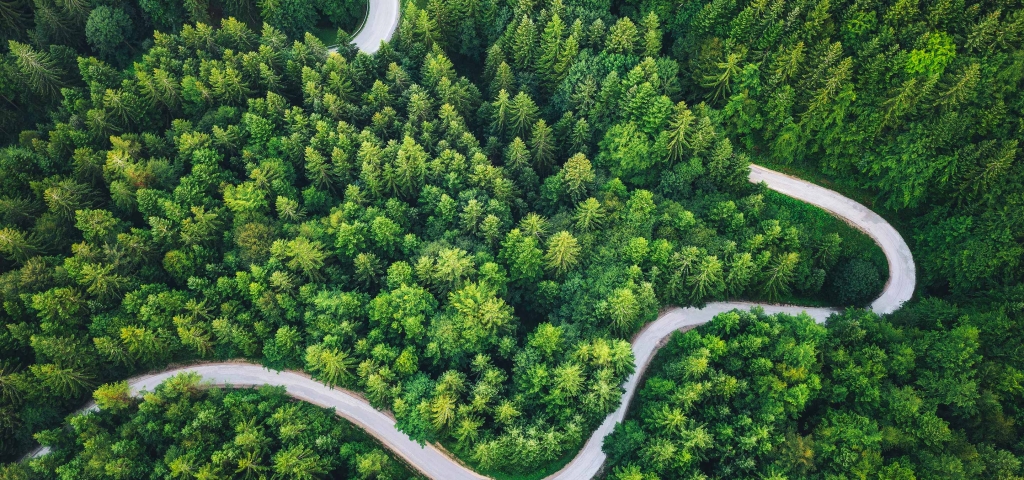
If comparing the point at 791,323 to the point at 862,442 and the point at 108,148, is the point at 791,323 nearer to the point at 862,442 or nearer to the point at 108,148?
the point at 862,442

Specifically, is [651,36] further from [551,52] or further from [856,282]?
[856,282]

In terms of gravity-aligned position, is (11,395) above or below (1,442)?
above

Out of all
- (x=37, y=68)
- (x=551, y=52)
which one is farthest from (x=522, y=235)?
(x=37, y=68)

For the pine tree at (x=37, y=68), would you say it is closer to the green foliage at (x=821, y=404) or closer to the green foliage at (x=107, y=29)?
the green foliage at (x=107, y=29)

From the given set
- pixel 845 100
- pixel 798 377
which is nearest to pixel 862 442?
pixel 798 377

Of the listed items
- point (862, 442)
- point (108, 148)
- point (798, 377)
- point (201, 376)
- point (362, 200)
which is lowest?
point (862, 442)

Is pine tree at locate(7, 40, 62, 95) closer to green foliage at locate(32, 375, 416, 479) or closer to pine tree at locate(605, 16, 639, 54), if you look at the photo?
green foliage at locate(32, 375, 416, 479)
